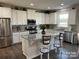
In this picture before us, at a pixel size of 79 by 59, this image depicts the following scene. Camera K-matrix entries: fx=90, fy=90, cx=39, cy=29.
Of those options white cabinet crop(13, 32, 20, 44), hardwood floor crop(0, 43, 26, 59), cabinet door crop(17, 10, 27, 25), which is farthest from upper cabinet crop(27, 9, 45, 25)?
hardwood floor crop(0, 43, 26, 59)

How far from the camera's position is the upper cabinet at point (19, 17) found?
6797 mm

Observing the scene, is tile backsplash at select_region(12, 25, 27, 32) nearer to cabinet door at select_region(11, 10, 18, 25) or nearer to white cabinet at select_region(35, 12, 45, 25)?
cabinet door at select_region(11, 10, 18, 25)

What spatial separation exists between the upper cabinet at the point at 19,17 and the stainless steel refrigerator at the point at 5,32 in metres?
0.78

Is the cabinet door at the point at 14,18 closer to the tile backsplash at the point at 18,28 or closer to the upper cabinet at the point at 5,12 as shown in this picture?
the tile backsplash at the point at 18,28

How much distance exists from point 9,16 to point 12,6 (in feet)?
3.38

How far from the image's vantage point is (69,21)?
710 cm

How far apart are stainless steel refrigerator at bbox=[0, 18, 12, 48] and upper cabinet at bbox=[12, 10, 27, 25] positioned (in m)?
0.78

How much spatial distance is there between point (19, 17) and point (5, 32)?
5.96 ft

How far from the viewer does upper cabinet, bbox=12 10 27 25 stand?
22.3 ft

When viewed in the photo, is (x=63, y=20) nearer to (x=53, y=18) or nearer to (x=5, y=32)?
(x=53, y=18)

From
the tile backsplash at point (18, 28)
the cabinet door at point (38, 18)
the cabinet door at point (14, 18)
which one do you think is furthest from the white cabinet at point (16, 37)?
the cabinet door at point (38, 18)

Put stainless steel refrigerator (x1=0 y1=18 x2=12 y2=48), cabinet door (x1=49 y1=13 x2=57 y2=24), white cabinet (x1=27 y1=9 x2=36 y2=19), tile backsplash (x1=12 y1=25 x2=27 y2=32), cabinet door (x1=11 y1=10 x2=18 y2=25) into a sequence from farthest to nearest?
cabinet door (x1=49 y1=13 x2=57 y2=24)
white cabinet (x1=27 y1=9 x2=36 y2=19)
tile backsplash (x1=12 y1=25 x2=27 y2=32)
cabinet door (x1=11 y1=10 x2=18 y2=25)
stainless steel refrigerator (x1=0 y1=18 x2=12 y2=48)

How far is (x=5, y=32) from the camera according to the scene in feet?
19.1

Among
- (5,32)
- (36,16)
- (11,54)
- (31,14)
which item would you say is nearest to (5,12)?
(5,32)
